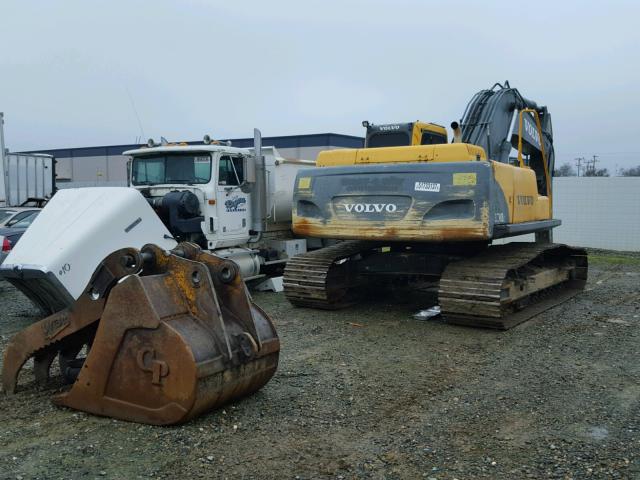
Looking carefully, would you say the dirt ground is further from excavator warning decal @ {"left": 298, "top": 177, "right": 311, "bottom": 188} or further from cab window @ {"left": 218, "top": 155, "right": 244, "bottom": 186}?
cab window @ {"left": 218, "top": 155, "right": 244, "bottom": 186}

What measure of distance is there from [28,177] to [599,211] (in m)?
17.4

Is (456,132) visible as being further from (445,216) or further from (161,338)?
(161,338)

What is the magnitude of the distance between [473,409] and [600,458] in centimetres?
107

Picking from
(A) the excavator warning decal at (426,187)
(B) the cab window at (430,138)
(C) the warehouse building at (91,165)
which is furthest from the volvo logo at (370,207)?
(C) the warehouse building at (91,165)

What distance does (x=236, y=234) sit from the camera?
34.7 ft

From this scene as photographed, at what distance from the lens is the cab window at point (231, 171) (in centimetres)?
1022

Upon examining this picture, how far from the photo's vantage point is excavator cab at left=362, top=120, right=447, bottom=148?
9211mm

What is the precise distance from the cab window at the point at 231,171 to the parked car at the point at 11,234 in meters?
3.44

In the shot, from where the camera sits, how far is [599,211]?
66.9 feet

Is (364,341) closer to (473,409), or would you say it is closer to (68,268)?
(473,409)

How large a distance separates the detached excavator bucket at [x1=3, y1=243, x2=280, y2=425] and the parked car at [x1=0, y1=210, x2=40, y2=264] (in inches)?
234

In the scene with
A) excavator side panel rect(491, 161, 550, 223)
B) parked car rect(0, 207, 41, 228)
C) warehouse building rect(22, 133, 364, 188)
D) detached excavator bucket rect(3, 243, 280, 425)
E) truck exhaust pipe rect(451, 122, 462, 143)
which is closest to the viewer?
detached excavator bucket rect(3, 243, 280, 425)

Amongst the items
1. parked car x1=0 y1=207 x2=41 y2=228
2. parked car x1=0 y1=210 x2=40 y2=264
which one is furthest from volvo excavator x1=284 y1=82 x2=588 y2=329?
parked car x1=0 y1=207 x2=41 y2=228

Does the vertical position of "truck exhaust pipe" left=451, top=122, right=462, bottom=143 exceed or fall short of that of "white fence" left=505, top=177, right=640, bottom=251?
it exceeds it
